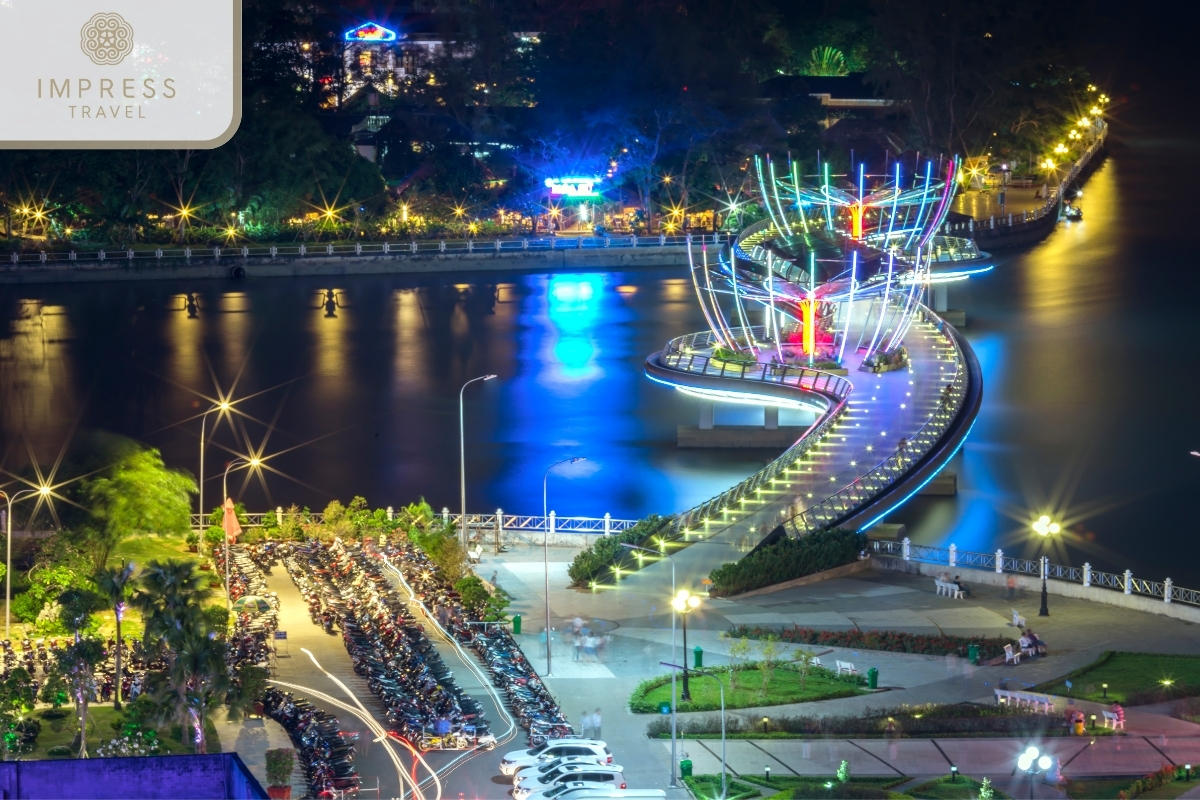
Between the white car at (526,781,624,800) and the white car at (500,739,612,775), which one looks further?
the white car at (500,739,612,775)

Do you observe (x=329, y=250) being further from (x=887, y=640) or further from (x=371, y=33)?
(x=887, y=640)

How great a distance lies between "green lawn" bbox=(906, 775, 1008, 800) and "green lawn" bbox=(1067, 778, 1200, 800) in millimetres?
1135

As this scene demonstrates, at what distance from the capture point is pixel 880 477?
4562cm

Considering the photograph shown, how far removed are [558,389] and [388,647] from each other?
3874cm

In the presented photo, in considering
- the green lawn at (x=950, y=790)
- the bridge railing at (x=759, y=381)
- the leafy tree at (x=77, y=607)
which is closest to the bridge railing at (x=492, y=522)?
the bridge railing at (x=759, y=381)

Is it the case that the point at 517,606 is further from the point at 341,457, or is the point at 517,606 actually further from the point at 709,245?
the point at 709,245

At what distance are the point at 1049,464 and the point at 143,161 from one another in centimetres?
5863

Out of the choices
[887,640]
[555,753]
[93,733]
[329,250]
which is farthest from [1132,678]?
[329,250]

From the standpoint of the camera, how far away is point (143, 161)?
98.7 metres

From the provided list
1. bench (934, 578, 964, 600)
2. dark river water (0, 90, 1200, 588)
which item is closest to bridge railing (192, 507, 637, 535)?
dark river water (0, 90, 1200, 588)

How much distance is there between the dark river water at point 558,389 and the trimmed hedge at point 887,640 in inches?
446

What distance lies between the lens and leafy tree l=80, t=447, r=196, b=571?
39500 mm

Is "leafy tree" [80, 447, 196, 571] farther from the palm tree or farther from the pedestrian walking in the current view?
the pedestrian walking

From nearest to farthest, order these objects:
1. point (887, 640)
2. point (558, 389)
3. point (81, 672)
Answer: point (81, 672) < point (887, 640) < point (558, 389)
